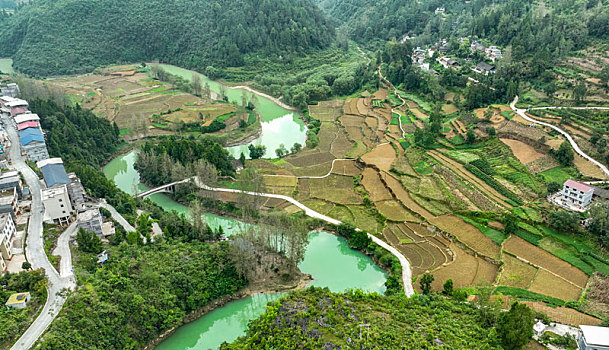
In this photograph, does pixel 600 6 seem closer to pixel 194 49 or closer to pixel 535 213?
pixel 535 213

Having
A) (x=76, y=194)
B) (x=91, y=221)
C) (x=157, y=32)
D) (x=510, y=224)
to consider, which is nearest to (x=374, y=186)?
(x=510, y=224)

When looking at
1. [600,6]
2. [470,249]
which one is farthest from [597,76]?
[470,249]

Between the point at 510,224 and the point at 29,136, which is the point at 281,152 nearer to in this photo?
the point at 29,136

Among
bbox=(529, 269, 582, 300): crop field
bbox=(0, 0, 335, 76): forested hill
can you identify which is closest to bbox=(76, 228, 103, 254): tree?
bbox=(529, 269, 582, 300): crop field

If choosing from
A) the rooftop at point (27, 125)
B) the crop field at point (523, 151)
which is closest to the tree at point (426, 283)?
the crop field at point (523, 151)

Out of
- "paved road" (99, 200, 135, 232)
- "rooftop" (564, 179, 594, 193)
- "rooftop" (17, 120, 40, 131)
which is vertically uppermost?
"rooftop" (17, 120, 40, 131)

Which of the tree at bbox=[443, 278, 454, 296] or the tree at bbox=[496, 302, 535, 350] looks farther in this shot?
the tree at bbox=[443, 278, 454, 296]

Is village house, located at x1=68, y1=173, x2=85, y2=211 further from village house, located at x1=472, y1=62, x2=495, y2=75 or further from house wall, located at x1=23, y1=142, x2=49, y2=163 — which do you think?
village house, located at x1=472, y1=62, x2=495, y2=75

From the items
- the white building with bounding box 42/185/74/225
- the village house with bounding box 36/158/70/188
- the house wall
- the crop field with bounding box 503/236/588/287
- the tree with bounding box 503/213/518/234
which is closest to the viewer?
the crop field with bounding box 503/236/588/287
